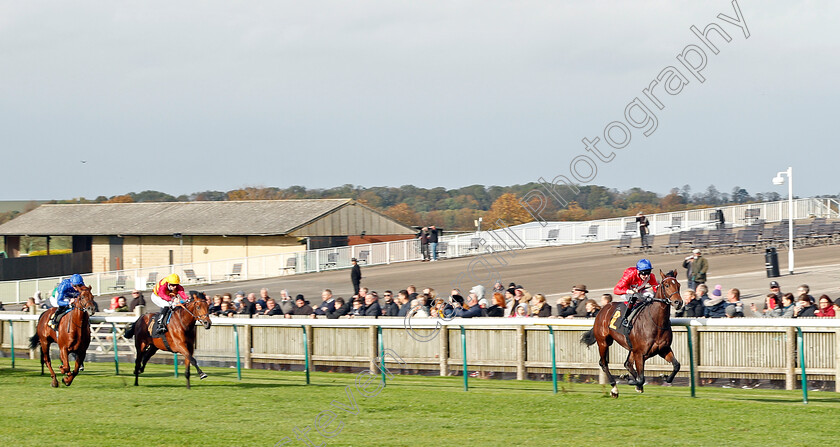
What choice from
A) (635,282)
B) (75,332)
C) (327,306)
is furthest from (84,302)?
(635,282)

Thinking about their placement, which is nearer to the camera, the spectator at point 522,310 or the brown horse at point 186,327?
the brown horse at point 186,327

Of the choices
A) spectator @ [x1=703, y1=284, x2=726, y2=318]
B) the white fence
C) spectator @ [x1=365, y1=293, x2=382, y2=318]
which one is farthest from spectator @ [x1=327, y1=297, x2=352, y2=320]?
the white fence

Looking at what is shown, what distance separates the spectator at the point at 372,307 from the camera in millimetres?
16312

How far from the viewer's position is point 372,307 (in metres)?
16.3

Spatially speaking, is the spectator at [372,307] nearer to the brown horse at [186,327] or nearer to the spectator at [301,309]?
the spectator at [301,309]

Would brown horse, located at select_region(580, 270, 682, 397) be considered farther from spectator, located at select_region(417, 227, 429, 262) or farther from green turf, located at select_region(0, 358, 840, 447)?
spectator, located at select_region(417, 227, 429, 262)

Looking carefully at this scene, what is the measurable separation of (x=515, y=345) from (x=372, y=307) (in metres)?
3.60

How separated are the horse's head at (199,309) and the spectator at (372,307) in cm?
425

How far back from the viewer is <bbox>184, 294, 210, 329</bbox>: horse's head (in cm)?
1232

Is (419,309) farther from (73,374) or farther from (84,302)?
(73,374)

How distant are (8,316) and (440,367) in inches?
327

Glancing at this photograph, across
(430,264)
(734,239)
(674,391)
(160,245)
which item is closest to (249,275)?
(430,264)

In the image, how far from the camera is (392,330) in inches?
577

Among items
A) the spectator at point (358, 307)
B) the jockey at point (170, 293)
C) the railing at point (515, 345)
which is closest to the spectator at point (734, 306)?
the railing at point (515, 345)
